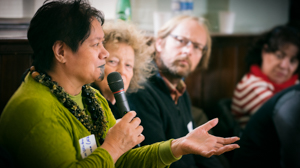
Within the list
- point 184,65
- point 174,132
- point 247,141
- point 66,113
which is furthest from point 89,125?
point 247,141

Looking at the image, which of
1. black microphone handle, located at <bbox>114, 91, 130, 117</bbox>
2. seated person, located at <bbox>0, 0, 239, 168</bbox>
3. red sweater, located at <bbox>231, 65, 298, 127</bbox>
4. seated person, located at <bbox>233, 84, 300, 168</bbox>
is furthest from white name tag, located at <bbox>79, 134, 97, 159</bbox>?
red sweater, located at <bbox>231, 65, 298, 127</bbox>

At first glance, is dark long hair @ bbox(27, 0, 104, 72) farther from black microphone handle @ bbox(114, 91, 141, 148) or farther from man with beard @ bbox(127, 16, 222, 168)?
man with beard @ bbox(127, 16, 222, 168)

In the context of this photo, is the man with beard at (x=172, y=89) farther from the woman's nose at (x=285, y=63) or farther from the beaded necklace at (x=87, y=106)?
the woman's nose at (x=285, y=63)

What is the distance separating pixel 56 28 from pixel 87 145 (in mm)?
322

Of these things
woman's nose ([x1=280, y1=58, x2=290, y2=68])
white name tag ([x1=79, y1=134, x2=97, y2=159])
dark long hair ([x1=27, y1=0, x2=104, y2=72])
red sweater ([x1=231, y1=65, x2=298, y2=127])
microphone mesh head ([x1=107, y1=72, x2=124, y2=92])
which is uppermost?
dark long hair ([x1=27, y1=0, x2=104, y2=72])

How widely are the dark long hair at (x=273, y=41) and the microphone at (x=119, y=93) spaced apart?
6.46ft

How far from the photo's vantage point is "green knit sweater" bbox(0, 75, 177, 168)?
608 millimetres

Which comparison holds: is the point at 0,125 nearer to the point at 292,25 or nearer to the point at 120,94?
the point at 120,94

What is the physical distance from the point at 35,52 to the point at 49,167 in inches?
11.9

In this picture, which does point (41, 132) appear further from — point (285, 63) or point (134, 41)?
point (285, 63)

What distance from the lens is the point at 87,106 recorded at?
77 cm

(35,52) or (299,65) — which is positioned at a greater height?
(35,52)

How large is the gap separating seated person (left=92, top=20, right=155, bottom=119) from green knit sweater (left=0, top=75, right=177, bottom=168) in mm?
195

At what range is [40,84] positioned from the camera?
0.67 metres
